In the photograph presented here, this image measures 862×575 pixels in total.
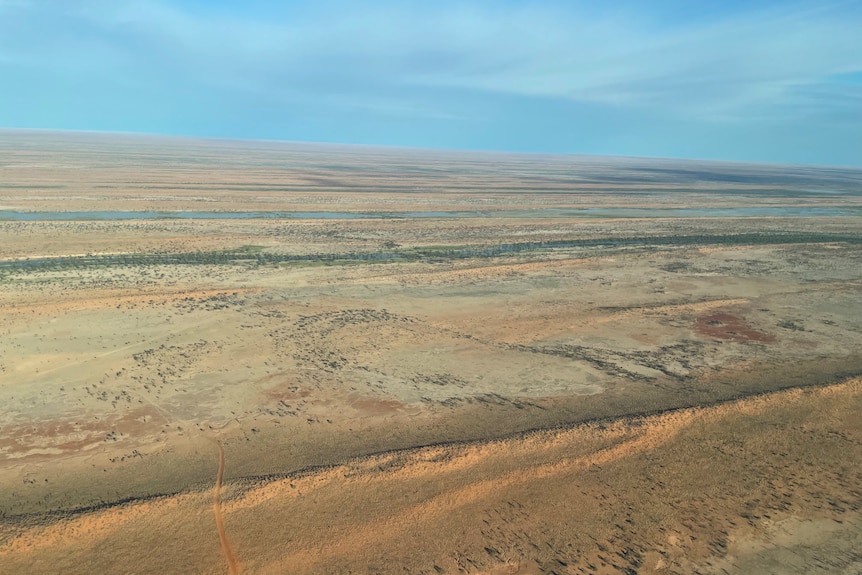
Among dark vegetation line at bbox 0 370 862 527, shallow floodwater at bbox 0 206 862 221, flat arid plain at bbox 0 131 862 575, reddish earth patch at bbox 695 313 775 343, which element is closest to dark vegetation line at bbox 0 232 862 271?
flat arid plain at bbox 0 131 862 575

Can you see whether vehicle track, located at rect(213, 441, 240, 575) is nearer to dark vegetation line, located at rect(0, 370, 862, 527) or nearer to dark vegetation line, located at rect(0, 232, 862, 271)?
dark vegetation line, located at rect(0, 370, 862, 527)

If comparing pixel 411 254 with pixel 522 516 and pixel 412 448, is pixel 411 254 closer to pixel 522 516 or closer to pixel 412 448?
pixel 412 448

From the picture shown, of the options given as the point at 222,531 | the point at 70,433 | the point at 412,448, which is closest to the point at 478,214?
the point at 412,448

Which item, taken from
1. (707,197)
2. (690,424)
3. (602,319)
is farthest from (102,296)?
(707,197)

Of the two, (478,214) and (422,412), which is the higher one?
(478,214)

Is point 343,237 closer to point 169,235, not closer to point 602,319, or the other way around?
point 169,235
